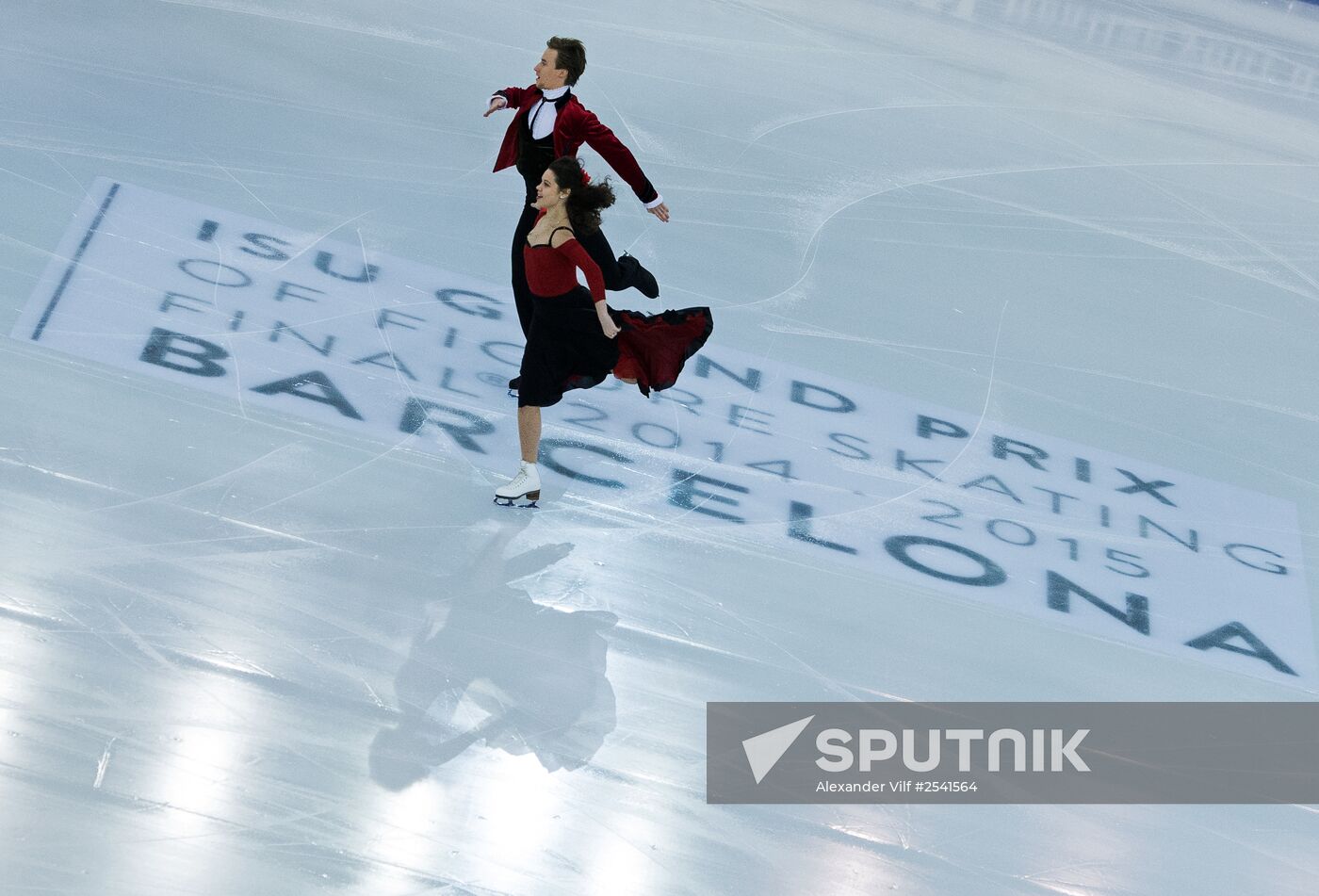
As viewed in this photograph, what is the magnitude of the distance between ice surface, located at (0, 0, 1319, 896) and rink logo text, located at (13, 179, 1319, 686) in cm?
3

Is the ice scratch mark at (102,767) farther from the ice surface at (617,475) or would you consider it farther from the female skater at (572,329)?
the female skater at (572,329)

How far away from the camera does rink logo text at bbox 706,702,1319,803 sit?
155 inches

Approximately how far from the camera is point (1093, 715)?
4.43m

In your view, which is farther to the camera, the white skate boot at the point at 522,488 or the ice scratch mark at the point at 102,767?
the white skate boot at the point at 522,488

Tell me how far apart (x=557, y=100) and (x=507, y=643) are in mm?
2005

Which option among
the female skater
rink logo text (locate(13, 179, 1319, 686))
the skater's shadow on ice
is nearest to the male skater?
the female skater

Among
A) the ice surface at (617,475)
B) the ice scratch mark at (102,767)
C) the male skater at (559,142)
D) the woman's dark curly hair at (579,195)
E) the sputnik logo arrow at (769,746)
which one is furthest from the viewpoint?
the male skater at (559,142)

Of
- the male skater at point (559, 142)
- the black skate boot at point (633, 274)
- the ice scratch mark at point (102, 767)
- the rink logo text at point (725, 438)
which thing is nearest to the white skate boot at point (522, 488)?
the rink logo text at point (725, 438)

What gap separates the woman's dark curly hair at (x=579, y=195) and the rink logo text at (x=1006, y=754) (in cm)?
164

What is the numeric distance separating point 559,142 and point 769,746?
230 centimetres

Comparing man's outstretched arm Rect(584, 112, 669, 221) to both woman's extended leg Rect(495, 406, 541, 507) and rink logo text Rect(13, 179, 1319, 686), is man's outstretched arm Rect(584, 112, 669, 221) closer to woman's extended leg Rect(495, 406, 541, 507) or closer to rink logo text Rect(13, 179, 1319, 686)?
woman's extended leg Rect(495, 406, 541, 507)

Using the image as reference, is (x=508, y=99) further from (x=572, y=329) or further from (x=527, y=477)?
(x=527, y=477)

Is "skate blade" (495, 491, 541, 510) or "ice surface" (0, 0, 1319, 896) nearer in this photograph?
"ice surface" (0, 0, 1319, 896)

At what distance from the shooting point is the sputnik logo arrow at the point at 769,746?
3.91 metres
